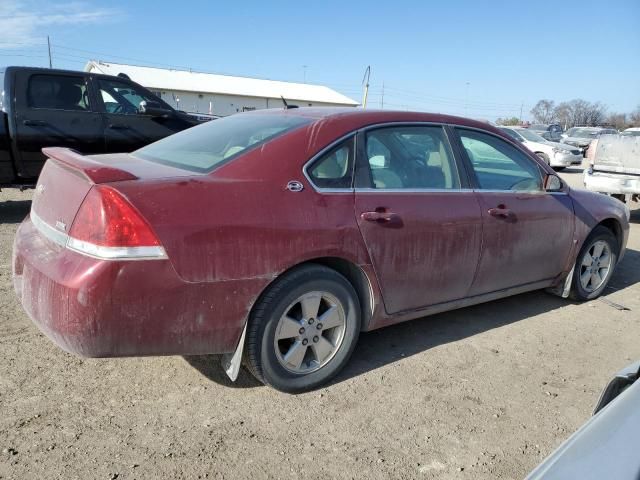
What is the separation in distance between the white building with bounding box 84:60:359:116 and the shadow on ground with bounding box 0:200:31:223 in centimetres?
3975

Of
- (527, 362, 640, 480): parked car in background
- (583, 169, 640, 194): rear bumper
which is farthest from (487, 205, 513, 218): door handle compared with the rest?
(583, 169, 640, 194): rear bumper

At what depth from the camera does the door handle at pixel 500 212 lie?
3782 mm

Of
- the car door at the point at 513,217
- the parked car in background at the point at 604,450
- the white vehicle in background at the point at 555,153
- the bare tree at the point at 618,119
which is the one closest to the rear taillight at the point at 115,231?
the parked car in background at the point at 604,450

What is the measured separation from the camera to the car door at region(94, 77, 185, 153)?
7059 mm

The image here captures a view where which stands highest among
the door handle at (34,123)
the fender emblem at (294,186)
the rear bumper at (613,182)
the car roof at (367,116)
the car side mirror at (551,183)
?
the car roof at (367,116)

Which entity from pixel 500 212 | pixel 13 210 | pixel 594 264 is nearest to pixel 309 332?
pixel 500 212

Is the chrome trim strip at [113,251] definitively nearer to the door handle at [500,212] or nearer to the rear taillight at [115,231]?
the rear taillight at [115,231]

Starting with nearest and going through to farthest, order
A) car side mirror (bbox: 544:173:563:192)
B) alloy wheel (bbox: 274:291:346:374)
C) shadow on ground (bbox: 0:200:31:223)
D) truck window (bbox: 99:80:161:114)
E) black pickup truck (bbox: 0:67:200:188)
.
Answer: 1. alloy wheel (bbox: 274:291:346:374)
2. car side mirror (bbox: 544:173:563:192)
3. black pickup truck (bbox: 0:67:200:188)
4. shadow on ground (bbox: 0:200:31:223)
5. truck window (bbox: 99:80:161:114)

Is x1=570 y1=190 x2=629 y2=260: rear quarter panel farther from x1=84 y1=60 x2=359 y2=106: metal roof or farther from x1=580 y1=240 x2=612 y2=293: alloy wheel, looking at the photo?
x1=84 y1=60 x2=359 y2=106: metal roof

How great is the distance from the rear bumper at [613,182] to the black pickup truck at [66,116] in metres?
7.24

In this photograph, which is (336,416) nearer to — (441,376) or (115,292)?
(441,376)

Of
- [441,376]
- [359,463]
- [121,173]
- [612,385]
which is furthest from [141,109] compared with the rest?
[612,385]

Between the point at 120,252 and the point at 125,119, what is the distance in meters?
5.36

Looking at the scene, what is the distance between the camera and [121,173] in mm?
2562
